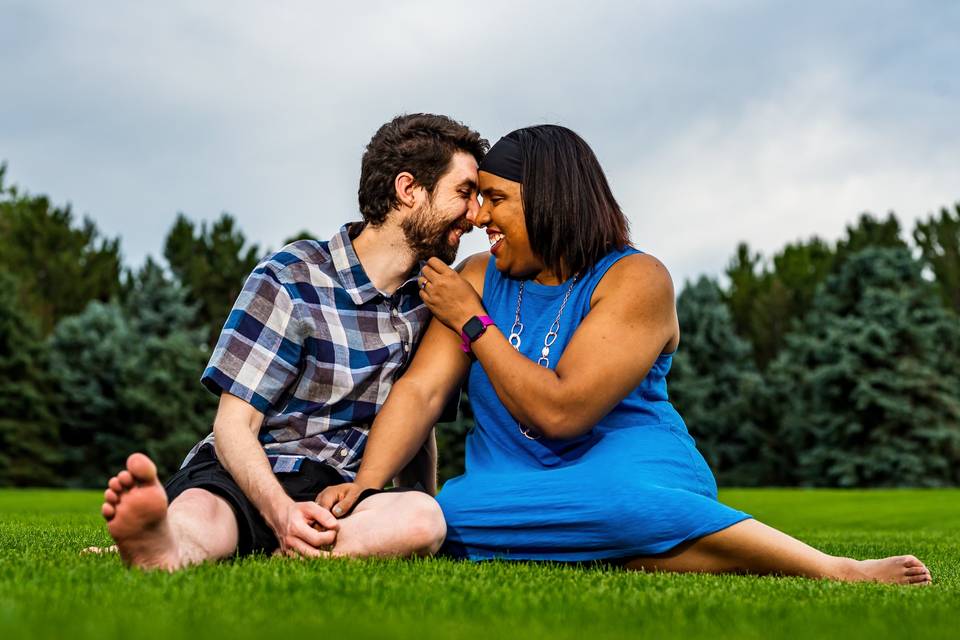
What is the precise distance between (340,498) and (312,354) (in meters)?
0.81

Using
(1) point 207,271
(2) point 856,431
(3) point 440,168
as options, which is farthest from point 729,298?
(3) point 440,168

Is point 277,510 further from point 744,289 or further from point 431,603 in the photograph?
point 744,289

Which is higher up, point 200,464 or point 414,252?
point 414,252

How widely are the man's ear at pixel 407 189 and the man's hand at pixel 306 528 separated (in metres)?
1.74

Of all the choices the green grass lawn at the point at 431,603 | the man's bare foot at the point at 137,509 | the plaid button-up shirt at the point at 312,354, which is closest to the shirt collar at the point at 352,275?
the plaid button-up shirt at the point at 312,354

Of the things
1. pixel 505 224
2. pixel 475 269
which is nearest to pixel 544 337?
pixel 505 224

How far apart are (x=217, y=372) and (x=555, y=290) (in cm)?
161

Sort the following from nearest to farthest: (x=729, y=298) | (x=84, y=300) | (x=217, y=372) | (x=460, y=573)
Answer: (x=460, y=573)
(x=217, y=372)
(x=84, y=300)
(x=729, y=298)

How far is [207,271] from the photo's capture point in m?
48.8

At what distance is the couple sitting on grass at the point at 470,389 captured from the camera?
397 cm

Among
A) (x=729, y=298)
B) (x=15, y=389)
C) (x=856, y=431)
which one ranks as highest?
(x=729, y=298)

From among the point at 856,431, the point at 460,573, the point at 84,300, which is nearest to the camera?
the point at 460,573

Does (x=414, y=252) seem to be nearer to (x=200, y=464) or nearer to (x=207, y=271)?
(x=200, y=464)

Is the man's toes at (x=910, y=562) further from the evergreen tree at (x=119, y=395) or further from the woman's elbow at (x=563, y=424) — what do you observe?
the evergreen tree at (x=119, y=395)
